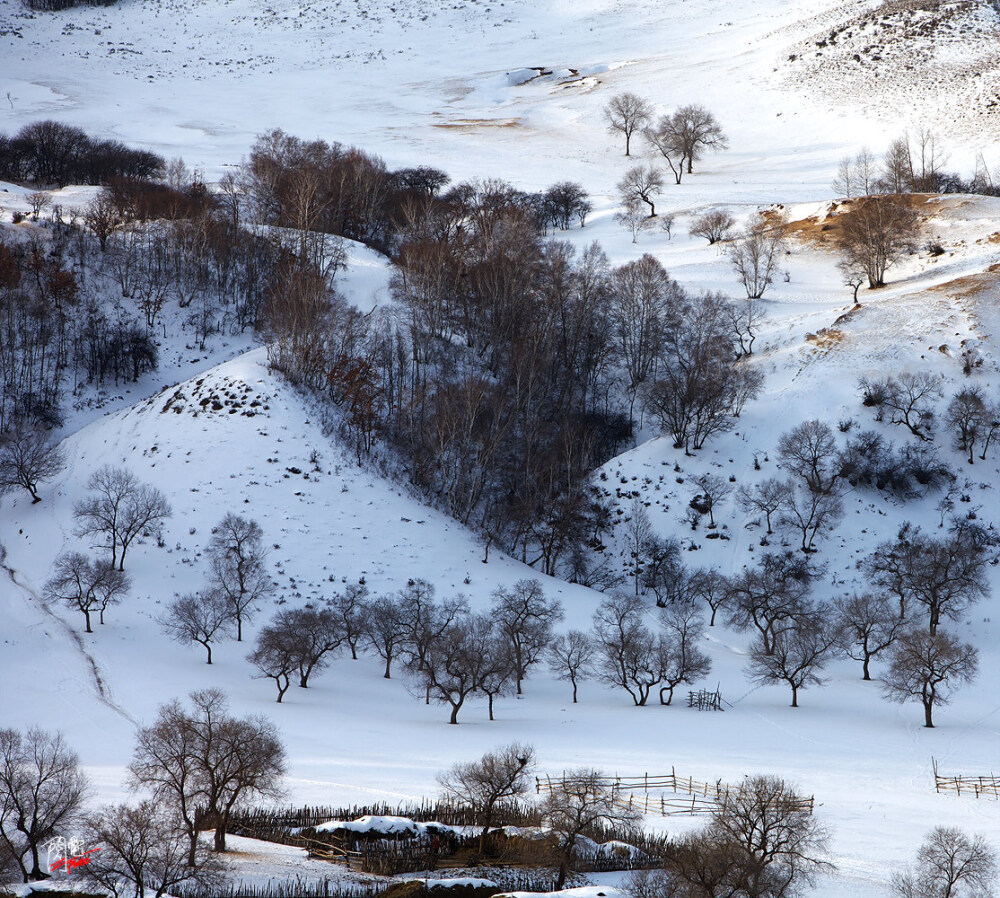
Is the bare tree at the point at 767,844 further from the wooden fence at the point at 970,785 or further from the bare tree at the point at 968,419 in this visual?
the bare tree at the point at 968,419

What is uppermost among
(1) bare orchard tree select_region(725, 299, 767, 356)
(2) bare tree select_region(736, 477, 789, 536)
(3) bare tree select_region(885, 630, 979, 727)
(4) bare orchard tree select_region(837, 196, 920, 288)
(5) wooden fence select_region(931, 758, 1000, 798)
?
(4) bare orchard tree select_region(837, 196, 920, 288)

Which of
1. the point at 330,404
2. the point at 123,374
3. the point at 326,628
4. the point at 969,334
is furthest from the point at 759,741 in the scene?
Result: the point at 123,374

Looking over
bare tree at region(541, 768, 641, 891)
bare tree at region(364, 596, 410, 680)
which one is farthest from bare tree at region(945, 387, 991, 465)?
bare tree at region(541, 768, 641, 891)

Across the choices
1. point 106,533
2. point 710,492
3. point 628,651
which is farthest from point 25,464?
point 710,492

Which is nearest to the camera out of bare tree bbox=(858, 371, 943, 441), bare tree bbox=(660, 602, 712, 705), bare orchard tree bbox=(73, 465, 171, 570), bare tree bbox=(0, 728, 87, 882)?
bare tree bbox=(0, 728, 87, 882)

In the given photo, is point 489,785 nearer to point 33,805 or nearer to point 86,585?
point 33,805

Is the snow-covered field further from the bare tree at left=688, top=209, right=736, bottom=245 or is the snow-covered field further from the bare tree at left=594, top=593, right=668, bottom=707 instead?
the bare tree at left=688, top=209, right=736, bottom=245
